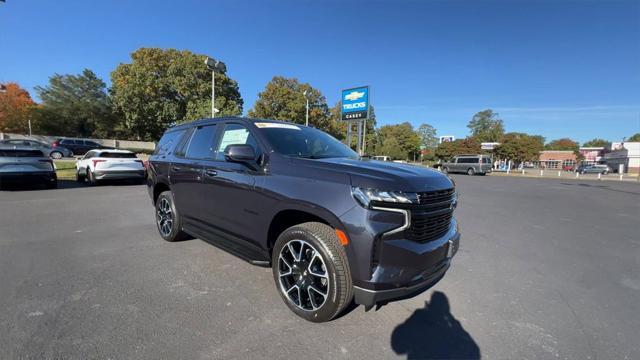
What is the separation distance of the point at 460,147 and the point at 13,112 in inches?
3093

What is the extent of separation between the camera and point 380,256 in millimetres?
2338

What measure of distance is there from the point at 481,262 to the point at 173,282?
4.05m

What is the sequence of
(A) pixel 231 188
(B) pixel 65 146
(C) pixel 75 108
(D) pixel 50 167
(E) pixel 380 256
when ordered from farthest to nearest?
1. (C) pixel 75 108
2. (B) pixel 65 146
3. (D) pixel 50 167
4. (A) pixel 231 188
5. (E) pixel 380 256

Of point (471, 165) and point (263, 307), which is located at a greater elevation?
point (471, 165)

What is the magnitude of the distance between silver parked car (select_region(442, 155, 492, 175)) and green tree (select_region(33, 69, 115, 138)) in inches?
2004

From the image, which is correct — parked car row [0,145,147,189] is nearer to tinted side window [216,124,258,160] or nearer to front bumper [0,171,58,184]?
front bumper [0,171,58,184]

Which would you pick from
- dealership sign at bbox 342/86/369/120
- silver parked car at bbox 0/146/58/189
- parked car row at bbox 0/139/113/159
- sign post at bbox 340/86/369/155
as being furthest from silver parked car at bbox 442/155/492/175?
parked car row at bbox 0/139/113/159

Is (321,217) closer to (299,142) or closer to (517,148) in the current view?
(299,142)

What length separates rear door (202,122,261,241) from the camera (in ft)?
10.5

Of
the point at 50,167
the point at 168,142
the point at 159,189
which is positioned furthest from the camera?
the point at 50,167

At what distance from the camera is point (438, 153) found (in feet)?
240

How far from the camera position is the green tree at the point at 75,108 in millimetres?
45594

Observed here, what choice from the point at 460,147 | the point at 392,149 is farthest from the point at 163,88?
the point at 460,147

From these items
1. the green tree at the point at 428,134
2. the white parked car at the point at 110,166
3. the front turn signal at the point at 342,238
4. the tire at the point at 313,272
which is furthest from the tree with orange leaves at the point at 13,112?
the green tree at the point at 428,134
